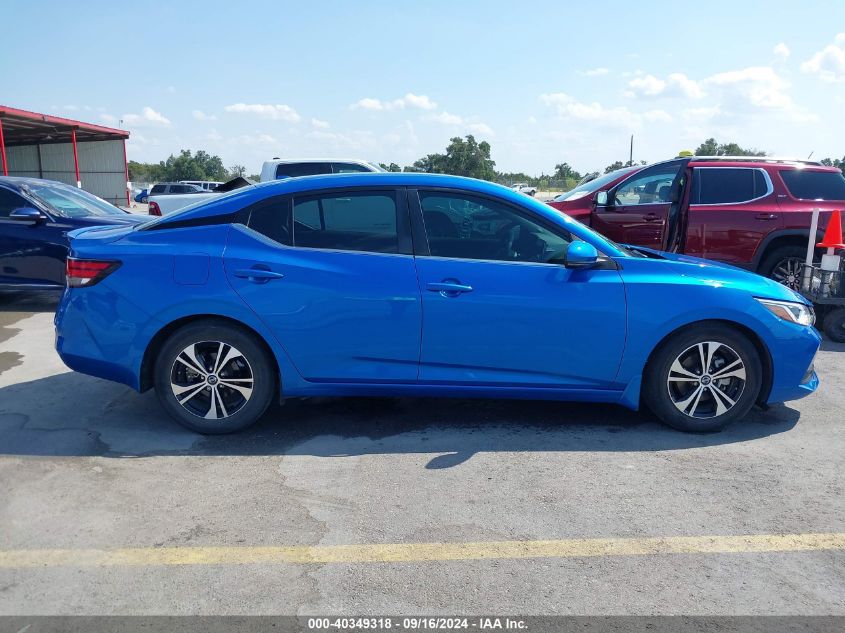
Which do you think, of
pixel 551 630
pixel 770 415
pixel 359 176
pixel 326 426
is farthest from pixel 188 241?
pixel 770 415

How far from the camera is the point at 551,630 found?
8.28 feet

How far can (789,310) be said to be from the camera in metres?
4.43

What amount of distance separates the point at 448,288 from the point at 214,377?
1.58 meters

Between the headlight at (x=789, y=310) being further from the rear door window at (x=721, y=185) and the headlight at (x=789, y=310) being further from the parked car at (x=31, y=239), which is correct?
the parked car at (x=31, y=239)

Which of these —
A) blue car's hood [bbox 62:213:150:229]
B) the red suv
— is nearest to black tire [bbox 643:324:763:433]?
the red suv

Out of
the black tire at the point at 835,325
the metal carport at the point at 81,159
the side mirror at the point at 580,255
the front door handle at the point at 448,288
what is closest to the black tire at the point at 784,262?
the black tire at the point at 835,325

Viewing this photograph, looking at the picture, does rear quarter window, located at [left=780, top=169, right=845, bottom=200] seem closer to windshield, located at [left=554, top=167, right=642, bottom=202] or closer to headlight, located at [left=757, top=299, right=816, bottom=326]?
windshield, located at [left=554, top=167, right=642, bottom=202]

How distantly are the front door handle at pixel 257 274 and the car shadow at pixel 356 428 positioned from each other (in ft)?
3.31

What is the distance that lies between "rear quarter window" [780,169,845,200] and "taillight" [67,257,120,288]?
7.56 meters

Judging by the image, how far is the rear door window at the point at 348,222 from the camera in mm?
4289

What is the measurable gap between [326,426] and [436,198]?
168 cm

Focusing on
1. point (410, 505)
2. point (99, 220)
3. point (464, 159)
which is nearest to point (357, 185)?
point (410, 505)

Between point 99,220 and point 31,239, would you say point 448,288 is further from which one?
point 31,239

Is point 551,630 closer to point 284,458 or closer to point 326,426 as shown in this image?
point 284,458
